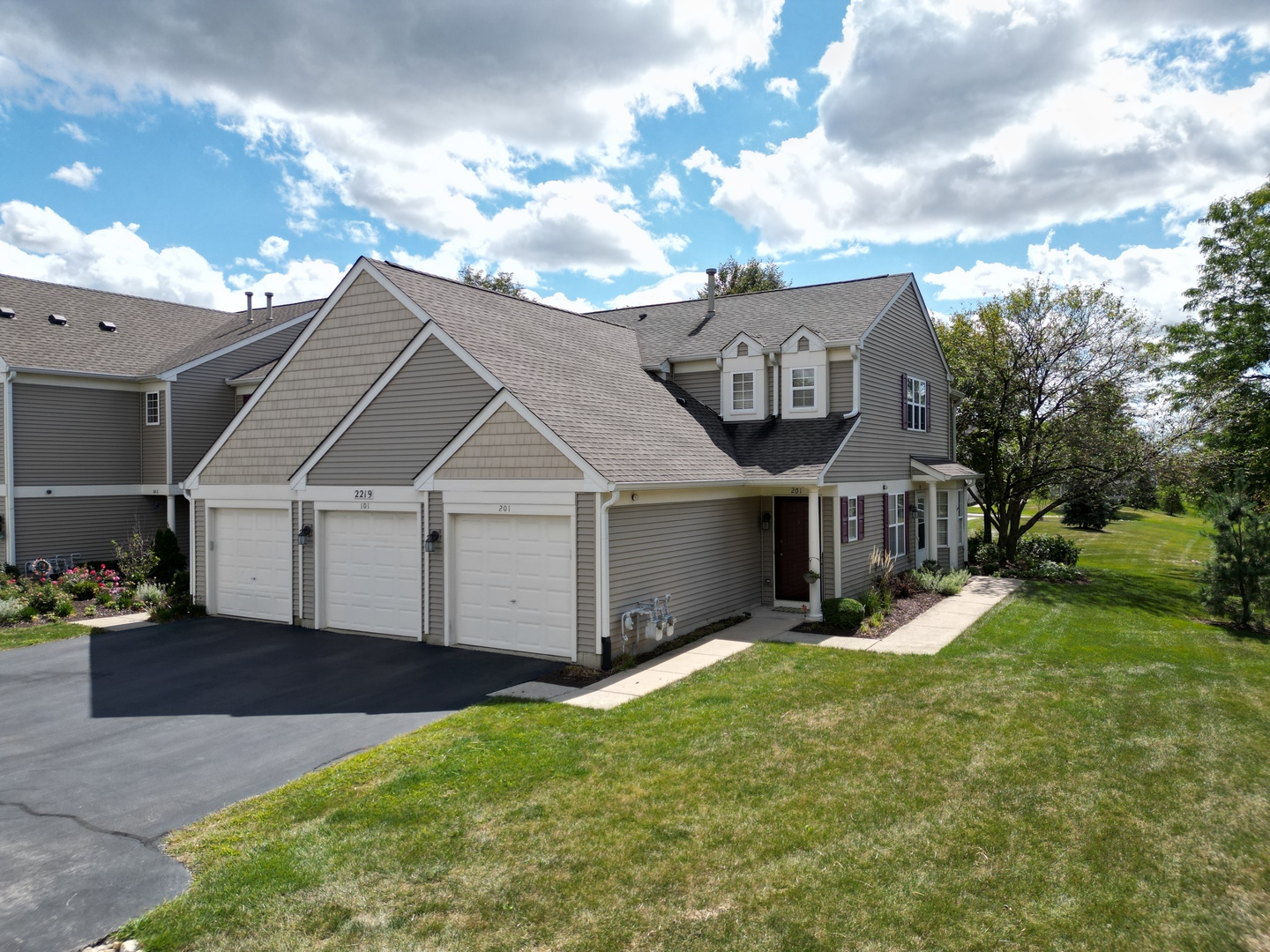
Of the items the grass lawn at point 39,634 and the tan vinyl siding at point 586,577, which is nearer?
the tan vinyl siding at point 586,577

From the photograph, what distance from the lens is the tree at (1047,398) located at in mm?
23125

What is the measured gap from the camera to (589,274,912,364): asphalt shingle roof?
18.0 metres

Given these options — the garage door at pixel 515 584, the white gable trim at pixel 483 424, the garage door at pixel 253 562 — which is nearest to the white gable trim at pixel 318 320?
the garage door at pixel 253 562

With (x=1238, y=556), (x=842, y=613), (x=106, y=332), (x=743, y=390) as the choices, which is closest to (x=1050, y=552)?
(x=1238, y=556)

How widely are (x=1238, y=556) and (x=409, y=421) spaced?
54.0ft

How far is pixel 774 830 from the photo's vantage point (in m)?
6.07

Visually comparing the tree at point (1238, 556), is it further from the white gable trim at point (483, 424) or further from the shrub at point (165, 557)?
the shrub at point (165, 557)

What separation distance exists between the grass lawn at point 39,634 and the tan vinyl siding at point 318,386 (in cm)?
366

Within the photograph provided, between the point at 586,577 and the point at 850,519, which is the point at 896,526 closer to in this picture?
the point at 850,519

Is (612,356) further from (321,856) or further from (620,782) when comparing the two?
(321,856)

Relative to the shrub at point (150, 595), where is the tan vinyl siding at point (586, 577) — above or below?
above

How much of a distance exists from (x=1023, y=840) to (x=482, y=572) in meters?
8.89

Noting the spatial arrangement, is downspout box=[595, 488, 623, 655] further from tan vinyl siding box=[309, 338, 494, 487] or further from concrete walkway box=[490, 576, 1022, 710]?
tan vinyl siding box=[309, 338, 494, 487]

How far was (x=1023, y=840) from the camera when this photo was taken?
5887mm
